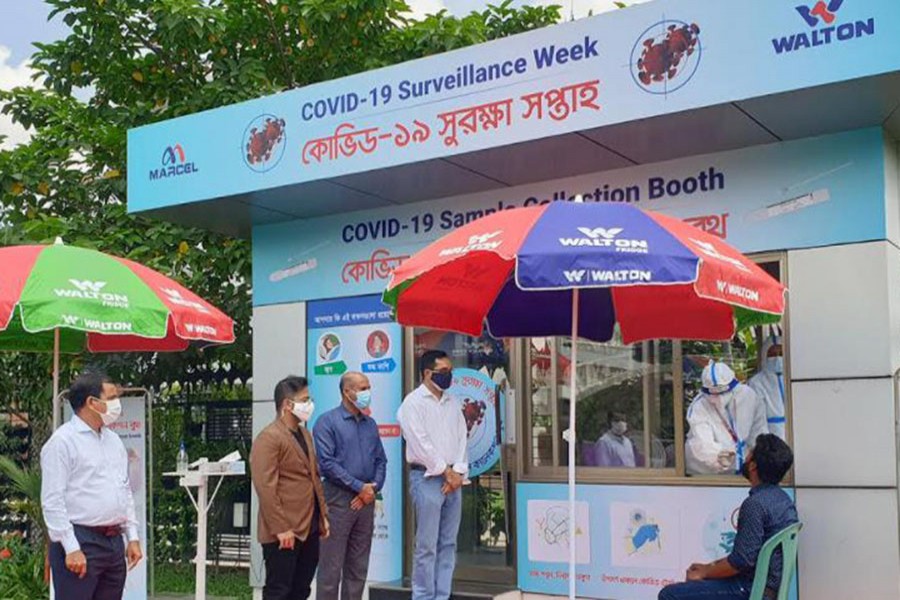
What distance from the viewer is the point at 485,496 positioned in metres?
8.20

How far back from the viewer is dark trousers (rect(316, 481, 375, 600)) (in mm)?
7289

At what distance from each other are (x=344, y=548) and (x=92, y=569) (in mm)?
2129

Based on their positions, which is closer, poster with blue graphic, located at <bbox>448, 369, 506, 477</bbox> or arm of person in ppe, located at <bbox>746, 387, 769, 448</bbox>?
arm of person in ppe, located at <bbox>746, 387, 769, 448</bbox>

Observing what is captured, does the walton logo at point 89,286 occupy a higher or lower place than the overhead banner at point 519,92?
lower

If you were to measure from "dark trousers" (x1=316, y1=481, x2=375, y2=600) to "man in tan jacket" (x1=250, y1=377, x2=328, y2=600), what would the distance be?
26cm

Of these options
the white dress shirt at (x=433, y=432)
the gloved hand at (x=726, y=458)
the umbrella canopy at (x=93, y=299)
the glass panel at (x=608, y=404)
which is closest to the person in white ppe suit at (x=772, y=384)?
the gloved hand at (x=726, y=458)

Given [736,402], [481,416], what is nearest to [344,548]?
[481,416]

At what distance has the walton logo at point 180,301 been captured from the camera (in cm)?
709

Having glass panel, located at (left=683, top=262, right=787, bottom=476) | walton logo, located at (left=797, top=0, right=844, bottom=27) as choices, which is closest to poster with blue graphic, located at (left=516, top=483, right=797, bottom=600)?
glass panel, located at (left=683, top=262, right=787, bottom=476)

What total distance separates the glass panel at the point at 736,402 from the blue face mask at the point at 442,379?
170 cm

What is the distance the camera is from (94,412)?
5730 millimetres

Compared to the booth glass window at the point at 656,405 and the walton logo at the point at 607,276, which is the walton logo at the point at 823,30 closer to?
the booth glass window at the point at 656,405

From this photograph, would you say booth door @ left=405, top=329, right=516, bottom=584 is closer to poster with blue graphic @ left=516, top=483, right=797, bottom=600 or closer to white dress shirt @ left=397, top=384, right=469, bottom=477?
poster with blue graphic @ left=516, top=483, right=797, bottom=600

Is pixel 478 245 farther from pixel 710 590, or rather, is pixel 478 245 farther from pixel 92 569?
pixel 92 569
